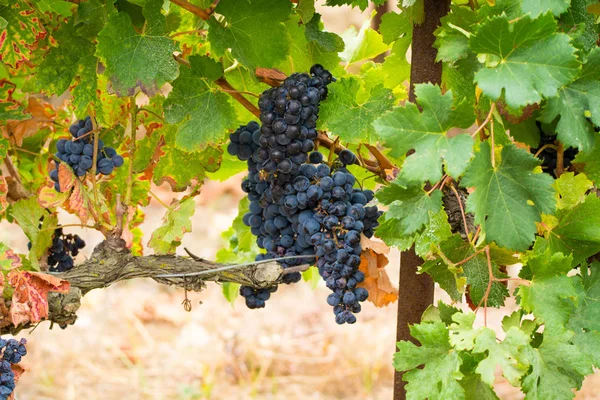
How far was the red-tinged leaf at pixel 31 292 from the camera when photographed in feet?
3.22

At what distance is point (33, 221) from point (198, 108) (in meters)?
0.38

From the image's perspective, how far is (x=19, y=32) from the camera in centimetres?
107

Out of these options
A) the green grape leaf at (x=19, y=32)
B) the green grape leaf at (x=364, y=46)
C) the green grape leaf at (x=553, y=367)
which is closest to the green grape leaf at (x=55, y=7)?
the green grape leaf at (x=19, y=32)

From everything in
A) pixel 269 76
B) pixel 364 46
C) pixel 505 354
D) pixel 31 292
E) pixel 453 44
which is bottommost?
pixel 505 354

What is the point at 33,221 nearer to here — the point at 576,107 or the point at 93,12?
the point at 93,12

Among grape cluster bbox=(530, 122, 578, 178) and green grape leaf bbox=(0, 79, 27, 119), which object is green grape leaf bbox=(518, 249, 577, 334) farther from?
green grape leaf bbox=(0, 79, 27, 119)

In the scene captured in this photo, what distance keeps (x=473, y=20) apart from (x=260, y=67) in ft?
1.04

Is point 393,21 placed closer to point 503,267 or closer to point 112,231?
point 503,267

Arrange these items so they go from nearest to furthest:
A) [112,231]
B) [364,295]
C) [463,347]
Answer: [463,347], [364,295], [112,231]

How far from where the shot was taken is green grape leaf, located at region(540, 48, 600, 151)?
2.62 feet

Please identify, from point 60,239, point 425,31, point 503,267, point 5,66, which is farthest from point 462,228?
point 5,66

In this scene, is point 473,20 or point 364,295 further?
point 364,295

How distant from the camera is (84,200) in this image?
1.13 m

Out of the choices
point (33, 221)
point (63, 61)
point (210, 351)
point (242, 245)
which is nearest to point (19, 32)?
point (63, 61)
